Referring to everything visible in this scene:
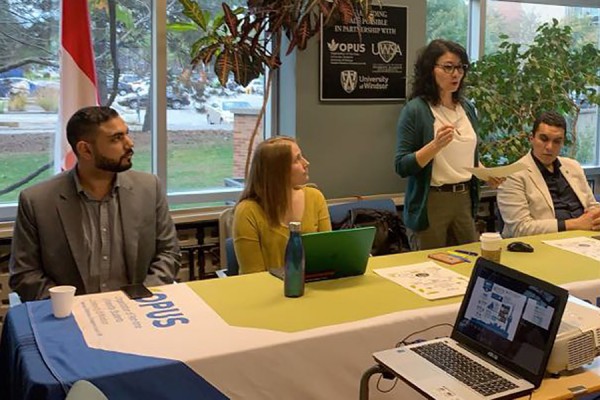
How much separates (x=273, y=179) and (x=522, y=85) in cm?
246

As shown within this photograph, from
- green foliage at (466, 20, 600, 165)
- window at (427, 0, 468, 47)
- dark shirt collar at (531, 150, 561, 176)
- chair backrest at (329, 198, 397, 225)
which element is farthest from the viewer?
window at (427, 0, 468, 47)

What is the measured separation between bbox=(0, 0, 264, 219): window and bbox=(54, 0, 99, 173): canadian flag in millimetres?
211

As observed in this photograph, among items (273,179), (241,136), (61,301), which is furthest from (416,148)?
(61,301)

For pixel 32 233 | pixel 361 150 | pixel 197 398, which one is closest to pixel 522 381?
pixel 197 398

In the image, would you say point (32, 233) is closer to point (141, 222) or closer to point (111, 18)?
point (141, 222)

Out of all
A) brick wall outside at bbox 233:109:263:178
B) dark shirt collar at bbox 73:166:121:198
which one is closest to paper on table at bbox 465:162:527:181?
dark shirt collar at bbox 73:166:121:198

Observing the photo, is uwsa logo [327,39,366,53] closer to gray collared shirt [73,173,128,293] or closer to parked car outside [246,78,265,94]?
parked car outside [246,78,265,94]

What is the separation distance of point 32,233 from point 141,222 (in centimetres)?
40

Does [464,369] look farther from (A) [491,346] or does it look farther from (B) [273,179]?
(B) [273,179]

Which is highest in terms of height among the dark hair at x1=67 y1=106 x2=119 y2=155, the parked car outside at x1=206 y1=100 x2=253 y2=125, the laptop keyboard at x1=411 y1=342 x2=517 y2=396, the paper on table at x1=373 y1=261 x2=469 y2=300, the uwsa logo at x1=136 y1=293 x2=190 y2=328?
the parked car outside at x1=206 y1=100 x2=253 y2=125

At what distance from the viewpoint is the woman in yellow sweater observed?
2.66 meters

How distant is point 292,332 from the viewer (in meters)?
1.89

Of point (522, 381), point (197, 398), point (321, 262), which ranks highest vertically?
point (321, 262)

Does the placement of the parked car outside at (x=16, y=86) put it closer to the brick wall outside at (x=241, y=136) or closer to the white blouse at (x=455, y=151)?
the brick wall outside at (x=241, y=136)
